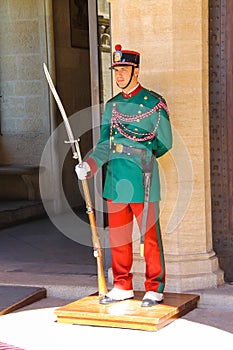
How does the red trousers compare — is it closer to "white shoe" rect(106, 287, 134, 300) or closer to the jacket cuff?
"white shoe" rect(106, 287, 134, 300)

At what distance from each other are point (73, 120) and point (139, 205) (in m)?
4.32

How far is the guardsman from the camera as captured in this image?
5285mm

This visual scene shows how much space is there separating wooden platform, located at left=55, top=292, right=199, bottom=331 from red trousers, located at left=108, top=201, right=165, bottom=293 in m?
0.14

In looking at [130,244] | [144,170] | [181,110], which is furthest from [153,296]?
[181,110]

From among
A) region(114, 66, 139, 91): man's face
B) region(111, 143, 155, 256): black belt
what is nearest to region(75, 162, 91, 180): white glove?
region(111, 143, 155, 256): black belt

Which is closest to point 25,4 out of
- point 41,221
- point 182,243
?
point 41,221

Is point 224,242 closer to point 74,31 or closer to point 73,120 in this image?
point 73,120

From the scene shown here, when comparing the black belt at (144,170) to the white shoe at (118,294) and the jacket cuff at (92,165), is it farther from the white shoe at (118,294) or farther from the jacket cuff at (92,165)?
the white shoe at (118,294)

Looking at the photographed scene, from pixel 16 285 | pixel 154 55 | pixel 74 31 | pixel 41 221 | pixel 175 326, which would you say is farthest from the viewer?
pixel 74 31

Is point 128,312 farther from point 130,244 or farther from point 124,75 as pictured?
point 124,75

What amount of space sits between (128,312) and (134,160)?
0.93 m

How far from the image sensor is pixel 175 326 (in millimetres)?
5227

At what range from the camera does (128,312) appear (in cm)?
528

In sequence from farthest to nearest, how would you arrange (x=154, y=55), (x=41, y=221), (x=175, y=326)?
(x=41, y=221)
(x=154, y=55)
(x=175, y=326)
